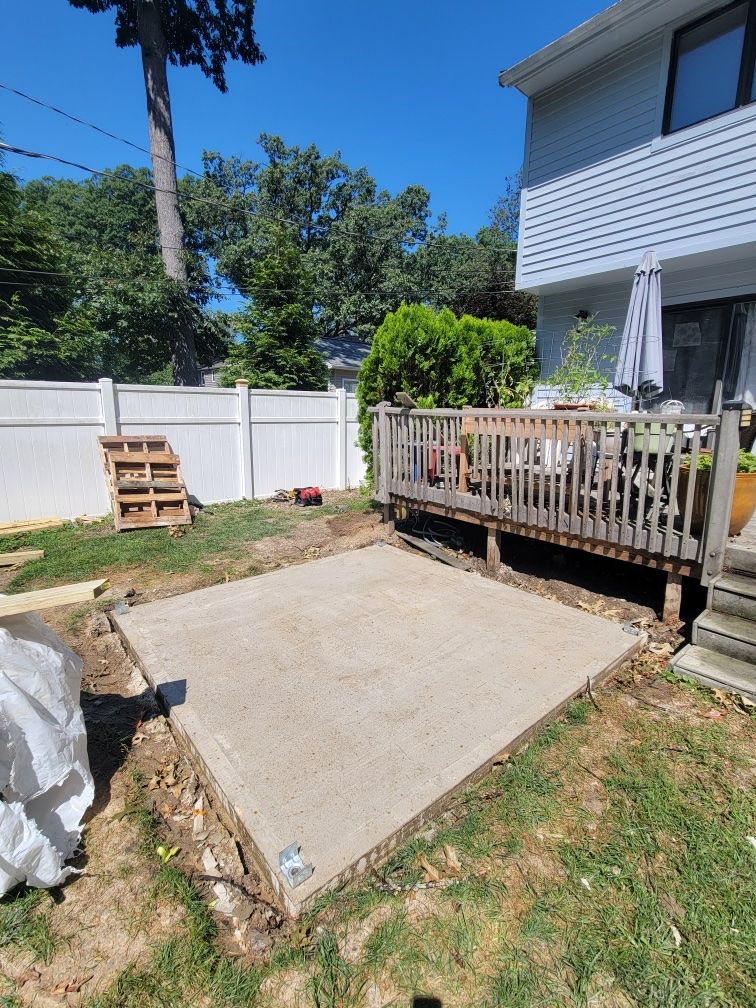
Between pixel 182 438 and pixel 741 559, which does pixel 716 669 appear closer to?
pixel 741 559

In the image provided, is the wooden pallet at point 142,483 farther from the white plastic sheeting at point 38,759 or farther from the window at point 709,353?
the window at point 709,353

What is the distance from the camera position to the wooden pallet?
240 inches

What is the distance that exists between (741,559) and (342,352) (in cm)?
1634

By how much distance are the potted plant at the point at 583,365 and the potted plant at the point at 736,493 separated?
8.03ft

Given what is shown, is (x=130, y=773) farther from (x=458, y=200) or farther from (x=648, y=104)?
(x=458, y=200)

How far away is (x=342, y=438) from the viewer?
29.6 feet

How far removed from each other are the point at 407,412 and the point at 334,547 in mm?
1716

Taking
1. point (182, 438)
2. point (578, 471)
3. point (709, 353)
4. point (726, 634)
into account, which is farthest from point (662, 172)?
point (182, 438)

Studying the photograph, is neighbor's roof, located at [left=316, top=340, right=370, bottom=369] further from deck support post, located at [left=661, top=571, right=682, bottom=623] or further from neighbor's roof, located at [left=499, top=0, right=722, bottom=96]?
deck support post, located at [left=661, top=571, right=682, bottom=623]

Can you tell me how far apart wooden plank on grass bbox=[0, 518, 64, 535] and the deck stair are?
6575mm

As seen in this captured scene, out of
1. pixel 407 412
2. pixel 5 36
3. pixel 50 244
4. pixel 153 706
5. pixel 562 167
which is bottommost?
pixel 153 706

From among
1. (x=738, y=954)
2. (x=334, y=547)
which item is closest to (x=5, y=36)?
(x=334, y=547)

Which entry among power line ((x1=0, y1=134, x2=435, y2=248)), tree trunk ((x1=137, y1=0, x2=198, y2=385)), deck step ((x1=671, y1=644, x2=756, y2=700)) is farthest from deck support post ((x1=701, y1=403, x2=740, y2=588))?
tree trunk ((x1=137, y1=0, x2=198, y2=385))

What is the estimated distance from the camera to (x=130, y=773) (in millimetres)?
2127
